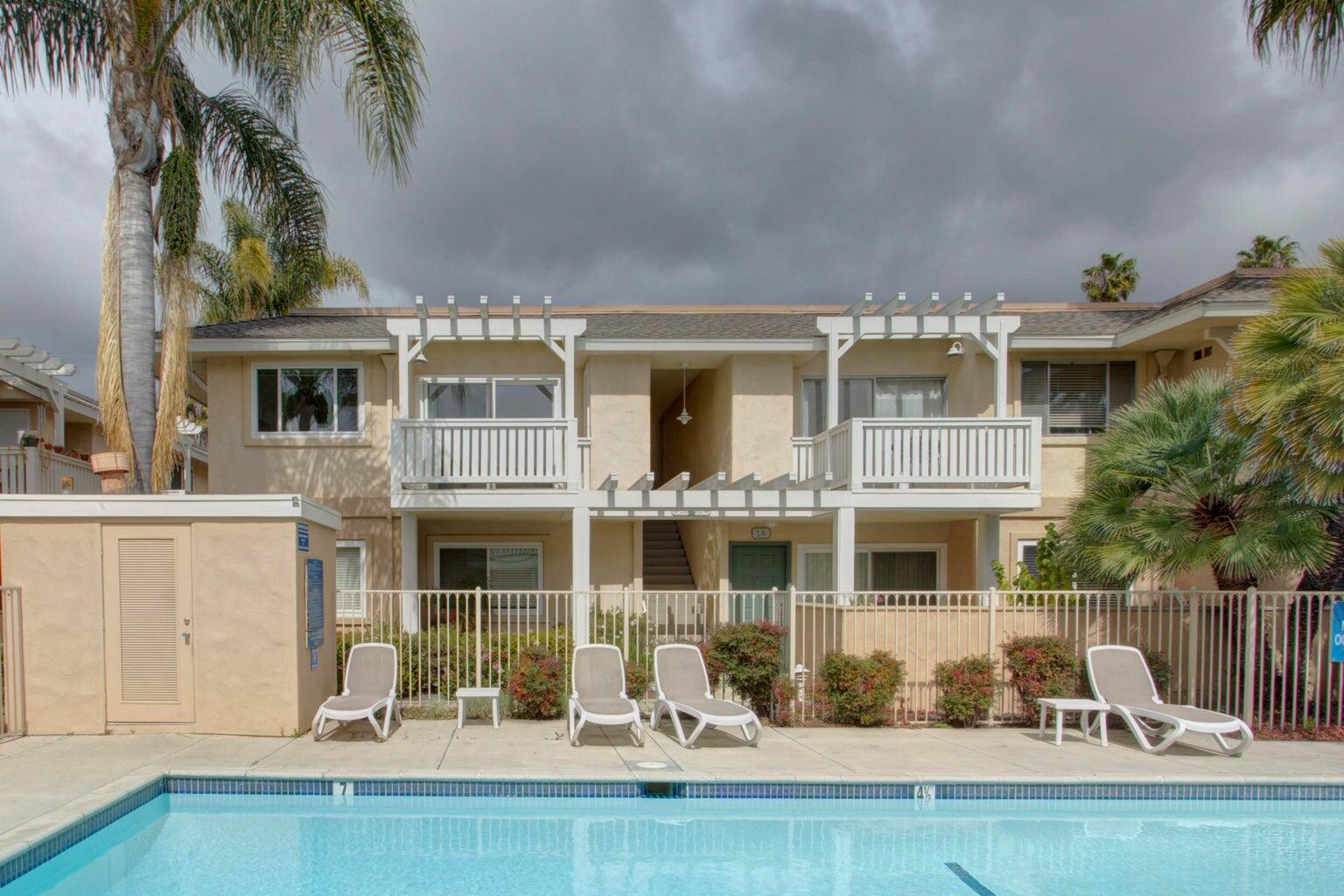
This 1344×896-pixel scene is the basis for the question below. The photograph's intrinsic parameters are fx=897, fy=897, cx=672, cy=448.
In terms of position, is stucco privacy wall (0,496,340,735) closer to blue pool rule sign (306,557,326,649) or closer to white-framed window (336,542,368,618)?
blue pool rule sign (306,557,326,649)

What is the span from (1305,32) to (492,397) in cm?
1356

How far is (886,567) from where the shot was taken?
1836 centimetres

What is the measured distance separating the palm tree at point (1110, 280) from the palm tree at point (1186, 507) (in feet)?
85.6

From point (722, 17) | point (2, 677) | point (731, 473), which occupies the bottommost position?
point (2, 677)

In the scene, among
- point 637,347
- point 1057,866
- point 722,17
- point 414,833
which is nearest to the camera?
point 1057,866

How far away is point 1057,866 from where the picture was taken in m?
7.34

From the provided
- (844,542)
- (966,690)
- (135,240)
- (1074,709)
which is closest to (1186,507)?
(1074,709)

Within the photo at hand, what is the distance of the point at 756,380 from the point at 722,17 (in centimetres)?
633

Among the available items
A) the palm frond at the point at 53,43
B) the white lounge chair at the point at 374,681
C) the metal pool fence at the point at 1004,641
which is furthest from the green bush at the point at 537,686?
the palm frond at the point at 53,43

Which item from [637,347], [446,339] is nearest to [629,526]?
[637,347]

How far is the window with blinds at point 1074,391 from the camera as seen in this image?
56.7 feet

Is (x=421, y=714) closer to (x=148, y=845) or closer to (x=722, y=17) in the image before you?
(x=148, y=845)

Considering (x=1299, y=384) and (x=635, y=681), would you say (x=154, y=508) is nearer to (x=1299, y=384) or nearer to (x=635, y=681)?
(x=635, y=681)

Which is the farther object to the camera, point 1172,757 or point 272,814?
point 1172,757
